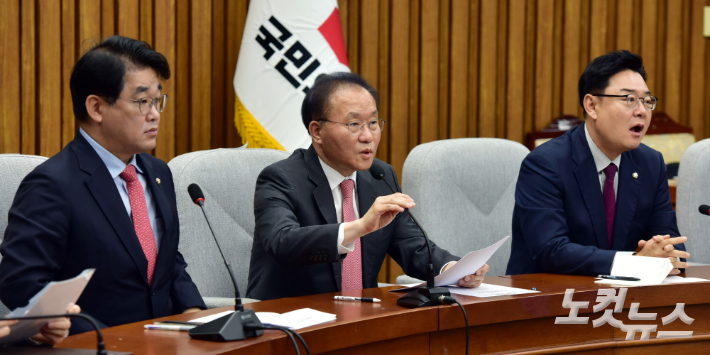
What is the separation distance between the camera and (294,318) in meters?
1.59

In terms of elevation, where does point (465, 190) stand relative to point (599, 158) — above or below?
below

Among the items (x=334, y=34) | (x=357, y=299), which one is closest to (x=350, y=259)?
(x=357, y=299)

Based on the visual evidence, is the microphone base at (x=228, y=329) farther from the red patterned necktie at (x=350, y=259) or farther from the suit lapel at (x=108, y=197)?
the red patterned necktie at (x=350, y=259)

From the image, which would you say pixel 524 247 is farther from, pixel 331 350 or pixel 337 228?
pixel 331 350

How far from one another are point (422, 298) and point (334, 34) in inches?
77.6

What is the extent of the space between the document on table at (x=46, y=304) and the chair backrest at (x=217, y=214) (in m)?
1.09

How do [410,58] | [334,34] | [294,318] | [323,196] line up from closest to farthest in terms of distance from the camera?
1. [294,318]
2. [323,196]
3. [334,34]
4. [410,58]

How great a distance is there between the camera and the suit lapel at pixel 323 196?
220 centimetres

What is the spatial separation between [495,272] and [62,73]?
2001mm

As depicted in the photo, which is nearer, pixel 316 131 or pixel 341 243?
pixel 341 243

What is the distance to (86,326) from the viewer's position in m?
1.70

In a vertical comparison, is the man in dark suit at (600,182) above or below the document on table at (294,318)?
above

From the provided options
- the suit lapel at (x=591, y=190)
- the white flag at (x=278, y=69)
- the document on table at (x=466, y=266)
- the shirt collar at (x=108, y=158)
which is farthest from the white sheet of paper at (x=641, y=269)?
the white flag at (x=278, y=69)

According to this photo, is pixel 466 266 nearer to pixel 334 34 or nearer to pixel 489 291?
pixel 489 291
